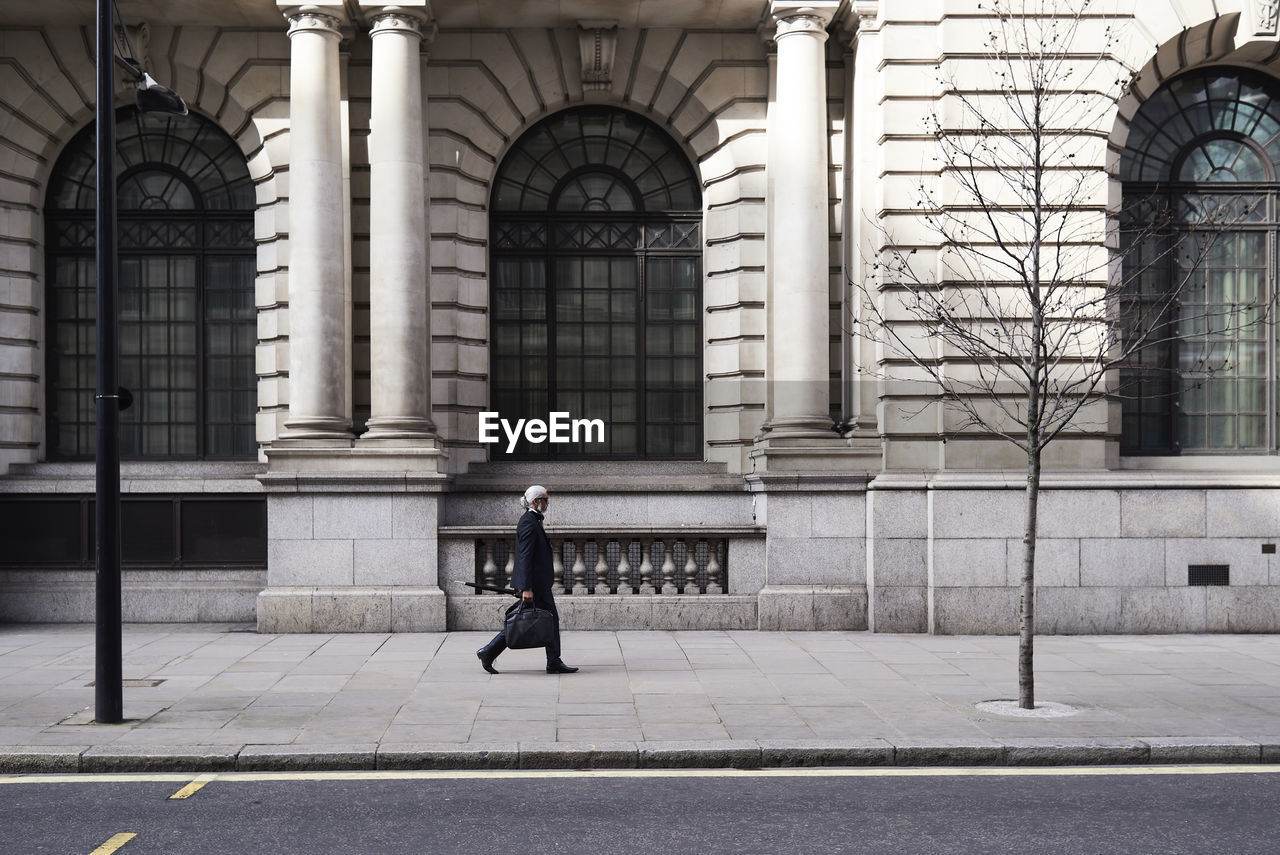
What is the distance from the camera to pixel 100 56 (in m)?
10.4

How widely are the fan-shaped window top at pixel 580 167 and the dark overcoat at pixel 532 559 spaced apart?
6964 millimetres

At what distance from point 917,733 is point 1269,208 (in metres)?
11.5

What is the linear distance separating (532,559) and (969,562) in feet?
20.2

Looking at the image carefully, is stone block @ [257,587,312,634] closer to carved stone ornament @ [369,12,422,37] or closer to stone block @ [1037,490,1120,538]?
carved stone ornament @ [369,12,422,37]

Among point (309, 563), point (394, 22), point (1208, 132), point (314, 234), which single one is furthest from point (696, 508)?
point (1208, 132)

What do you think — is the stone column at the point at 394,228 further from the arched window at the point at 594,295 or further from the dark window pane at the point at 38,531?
the dark window pane at the point at 38,531

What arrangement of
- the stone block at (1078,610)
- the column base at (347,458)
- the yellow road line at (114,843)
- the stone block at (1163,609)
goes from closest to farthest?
the yellow road line at (114,843), the stone block at (1078,610), the stone block at (1163,609), the column base at (347,458)

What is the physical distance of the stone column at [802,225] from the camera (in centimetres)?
1650

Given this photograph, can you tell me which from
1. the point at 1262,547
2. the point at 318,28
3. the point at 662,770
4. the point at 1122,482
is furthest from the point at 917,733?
the point at 318,28

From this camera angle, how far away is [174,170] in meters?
18.1

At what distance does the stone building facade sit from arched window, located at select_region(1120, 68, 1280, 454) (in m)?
0.07

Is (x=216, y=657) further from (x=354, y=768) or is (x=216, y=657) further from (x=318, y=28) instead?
(x=318, y=28)

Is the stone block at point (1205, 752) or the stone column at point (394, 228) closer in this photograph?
the stone block at point (1205, 752)

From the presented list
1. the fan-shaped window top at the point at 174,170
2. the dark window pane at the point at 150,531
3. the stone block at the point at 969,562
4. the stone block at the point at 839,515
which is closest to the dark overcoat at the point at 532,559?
the stone block at the point at 839,515
